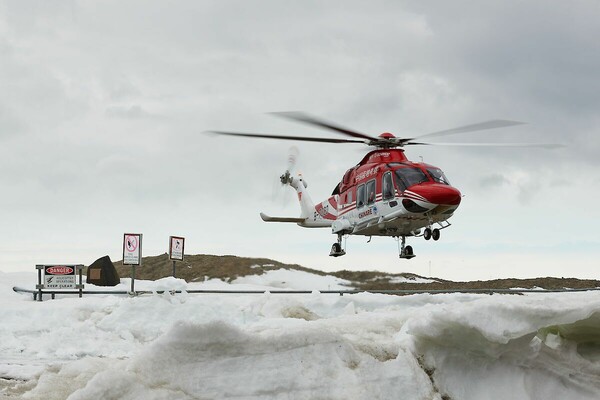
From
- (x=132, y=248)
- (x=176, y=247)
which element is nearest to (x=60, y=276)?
(x=132, y=248)

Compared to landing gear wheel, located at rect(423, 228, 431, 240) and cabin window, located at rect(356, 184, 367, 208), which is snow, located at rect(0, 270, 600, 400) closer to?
landing gear wheel, located at rect(423, 228, 431, 240)

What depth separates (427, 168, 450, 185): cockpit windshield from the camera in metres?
26.7

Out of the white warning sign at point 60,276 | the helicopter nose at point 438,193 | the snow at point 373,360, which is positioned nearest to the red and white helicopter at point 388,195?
the helicopter nose at point 438,193

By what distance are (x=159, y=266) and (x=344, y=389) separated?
48375mm

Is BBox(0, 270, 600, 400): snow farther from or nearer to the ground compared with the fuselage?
nearer to the ground

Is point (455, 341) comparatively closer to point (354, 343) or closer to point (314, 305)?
point (354, 343)

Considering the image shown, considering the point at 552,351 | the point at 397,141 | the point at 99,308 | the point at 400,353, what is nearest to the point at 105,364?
the point at 400,353

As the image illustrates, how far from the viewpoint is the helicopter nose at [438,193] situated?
25422 millimetres

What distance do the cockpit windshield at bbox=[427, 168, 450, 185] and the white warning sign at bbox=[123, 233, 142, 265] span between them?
436 inches

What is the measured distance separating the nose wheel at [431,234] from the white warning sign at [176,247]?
31.0 feet

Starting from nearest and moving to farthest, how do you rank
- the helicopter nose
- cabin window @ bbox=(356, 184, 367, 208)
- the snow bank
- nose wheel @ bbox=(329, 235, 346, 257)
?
the helicopter nose
cabin window @ bbox=(356, 184, 367, 208)
nose wheel @ bbox=(329, 235, 346, 257)
the snow bank

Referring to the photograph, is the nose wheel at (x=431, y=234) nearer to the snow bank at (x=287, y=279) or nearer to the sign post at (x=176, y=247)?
the snow bank at (x=287, y=279)

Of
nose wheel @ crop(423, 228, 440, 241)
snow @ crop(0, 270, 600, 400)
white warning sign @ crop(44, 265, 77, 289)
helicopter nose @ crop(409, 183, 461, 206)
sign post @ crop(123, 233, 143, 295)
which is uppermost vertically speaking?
helicopter nose @ crop(409, 183, 461, 206)

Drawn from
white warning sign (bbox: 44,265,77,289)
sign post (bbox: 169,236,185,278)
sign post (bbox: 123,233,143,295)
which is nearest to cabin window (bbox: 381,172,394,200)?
sign post (bbox: 169,236,185,278)
